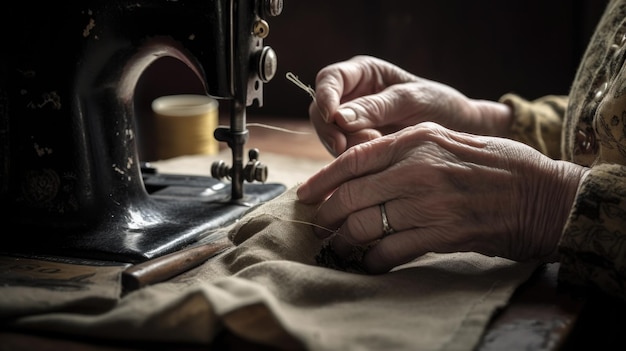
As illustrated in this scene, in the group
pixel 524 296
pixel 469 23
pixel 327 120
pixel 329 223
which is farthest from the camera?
pixel 469 23

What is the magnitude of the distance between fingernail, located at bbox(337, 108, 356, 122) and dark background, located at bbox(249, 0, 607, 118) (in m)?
1.33

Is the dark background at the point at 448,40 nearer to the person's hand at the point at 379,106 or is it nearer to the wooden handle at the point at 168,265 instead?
the person's hand at the point at 379,106

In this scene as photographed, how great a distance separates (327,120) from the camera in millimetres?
1471

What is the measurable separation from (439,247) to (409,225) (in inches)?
2.1

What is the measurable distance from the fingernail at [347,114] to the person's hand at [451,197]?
1.12ft

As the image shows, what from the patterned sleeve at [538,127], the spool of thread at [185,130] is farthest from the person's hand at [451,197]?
the spool of thread at [185,130]

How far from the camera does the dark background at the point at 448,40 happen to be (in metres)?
2.61

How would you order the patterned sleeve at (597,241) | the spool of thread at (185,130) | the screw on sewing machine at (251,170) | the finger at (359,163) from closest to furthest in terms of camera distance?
the patterned sleeve at (597,241), the finger at (359,163), the screw on sewing machine at (251,170), the spool of thread at (185,130)

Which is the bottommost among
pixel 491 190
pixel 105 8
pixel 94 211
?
pixel 94 211

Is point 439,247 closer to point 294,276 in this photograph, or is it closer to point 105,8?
point 294,276

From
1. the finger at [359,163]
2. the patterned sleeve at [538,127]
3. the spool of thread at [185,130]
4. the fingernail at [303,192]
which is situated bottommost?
the spool of thread at [185,130]

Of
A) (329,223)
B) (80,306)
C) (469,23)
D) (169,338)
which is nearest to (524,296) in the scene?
(329,223)

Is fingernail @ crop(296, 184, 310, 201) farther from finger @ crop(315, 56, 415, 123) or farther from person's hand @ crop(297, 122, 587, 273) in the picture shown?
finger @ crop(315, 56, 415, 123)

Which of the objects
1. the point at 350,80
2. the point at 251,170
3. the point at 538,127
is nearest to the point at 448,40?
the point at 538,127
